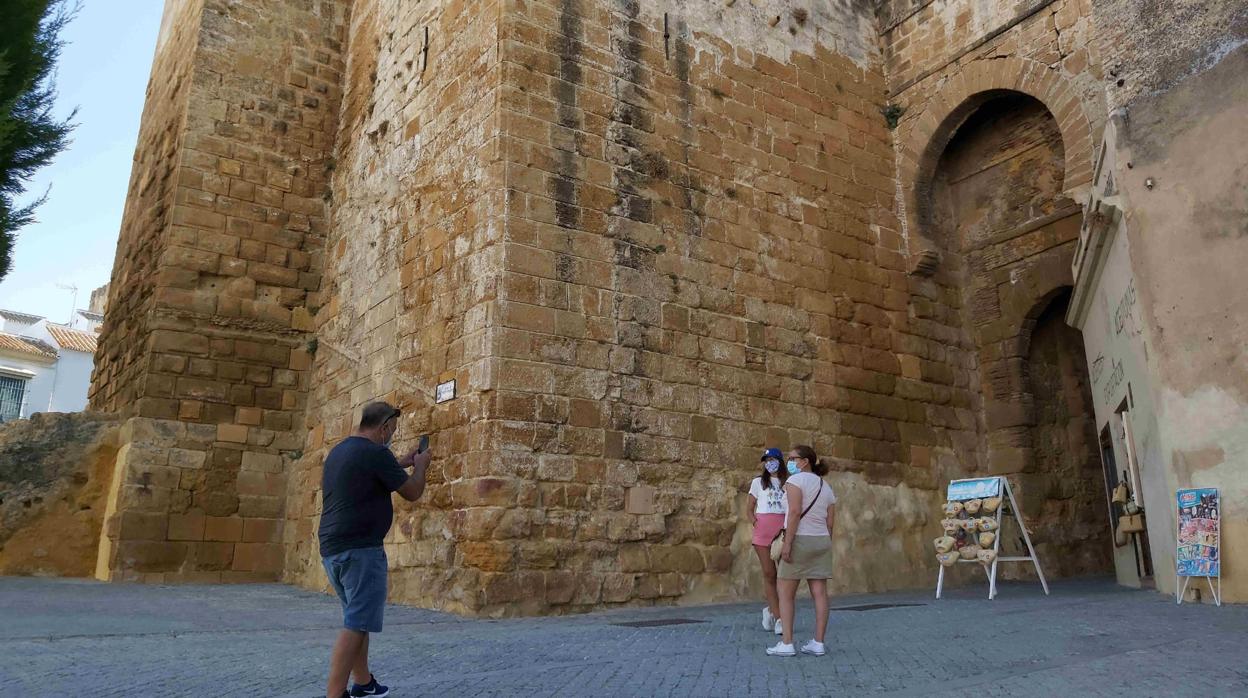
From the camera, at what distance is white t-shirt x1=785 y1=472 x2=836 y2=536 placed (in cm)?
454

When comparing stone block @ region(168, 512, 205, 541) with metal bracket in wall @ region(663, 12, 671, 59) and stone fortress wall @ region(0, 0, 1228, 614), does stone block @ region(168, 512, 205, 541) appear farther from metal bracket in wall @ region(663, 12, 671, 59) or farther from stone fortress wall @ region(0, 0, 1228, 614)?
metal bracket in wall @ region(663, 12, 671, 59)

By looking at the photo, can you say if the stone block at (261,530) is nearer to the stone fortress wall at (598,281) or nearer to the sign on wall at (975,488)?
the stone fortress wall at (598,281)

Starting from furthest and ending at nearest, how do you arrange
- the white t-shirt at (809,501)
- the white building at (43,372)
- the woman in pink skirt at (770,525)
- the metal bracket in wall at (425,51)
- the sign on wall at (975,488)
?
the white building at (43,372)
the metal bracket in wall at (425,51)
the sign on wall at (975,488)
the woman in pink skirt at (770,525)
the white t-shirt at (809,501)

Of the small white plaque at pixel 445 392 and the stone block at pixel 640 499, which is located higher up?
the small white plaque at pixel 445 392

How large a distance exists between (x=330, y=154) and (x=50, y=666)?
749cm

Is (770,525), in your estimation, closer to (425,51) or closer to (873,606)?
(873,606)

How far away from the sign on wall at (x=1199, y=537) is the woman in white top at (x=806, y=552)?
2.71m

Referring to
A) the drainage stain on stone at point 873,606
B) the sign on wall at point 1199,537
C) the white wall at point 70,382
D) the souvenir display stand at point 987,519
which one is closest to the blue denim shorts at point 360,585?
the drainage stain on stone at point 873,606

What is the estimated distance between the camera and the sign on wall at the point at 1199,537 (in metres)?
5.60

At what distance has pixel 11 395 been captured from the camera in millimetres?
29156

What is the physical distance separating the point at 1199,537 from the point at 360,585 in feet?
16.8

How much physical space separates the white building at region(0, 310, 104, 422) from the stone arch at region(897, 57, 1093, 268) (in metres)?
26.5

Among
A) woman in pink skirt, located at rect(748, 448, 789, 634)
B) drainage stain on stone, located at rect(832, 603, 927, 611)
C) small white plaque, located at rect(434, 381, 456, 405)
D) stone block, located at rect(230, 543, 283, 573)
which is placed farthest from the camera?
stone block, located at rect(230, 543, 283, 573)

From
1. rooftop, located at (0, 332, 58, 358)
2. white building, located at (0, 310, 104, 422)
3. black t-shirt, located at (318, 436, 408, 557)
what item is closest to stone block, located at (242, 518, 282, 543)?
black t-shirt, located at (318, 436, 408, 557)
